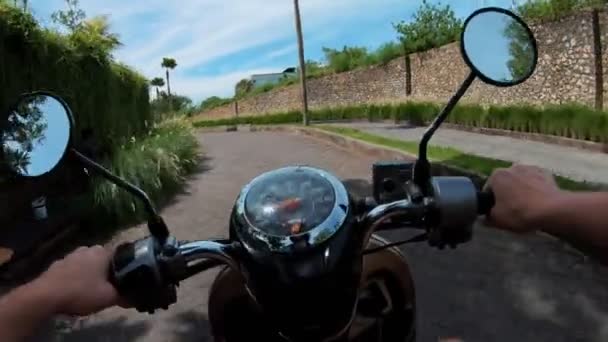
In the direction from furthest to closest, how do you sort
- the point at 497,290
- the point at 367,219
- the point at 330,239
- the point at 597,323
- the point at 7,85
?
the point at 7,85 → the point at 497,290 → the point at 597,323 → the point at 367,219 → the point at 330,239

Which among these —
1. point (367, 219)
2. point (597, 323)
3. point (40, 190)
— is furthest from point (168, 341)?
point (40, 190)

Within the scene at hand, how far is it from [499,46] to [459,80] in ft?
70.1

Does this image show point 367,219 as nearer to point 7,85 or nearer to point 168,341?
point 168,341

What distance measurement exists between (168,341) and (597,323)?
9.92 ft

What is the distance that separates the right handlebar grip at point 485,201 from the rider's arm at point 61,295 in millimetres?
778

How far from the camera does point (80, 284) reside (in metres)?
1.12

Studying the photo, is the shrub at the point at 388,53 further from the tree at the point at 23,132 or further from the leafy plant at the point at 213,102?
the tree at the point at 23,132

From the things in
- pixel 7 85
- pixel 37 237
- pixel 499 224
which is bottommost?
pixel 37 237

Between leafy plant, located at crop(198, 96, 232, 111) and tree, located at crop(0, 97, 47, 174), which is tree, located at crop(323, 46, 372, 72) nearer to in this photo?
leafy plant, located at crop(198, 96, 232, 111)

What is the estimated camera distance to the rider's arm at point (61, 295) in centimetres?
105

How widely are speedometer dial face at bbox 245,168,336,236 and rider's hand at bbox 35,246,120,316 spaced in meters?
0.31

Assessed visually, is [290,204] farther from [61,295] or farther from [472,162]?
[472,162]

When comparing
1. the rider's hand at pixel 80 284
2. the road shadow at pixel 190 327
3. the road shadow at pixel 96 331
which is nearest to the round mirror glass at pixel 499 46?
the rider's hand at pixel 80 284

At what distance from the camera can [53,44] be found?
299 inches
